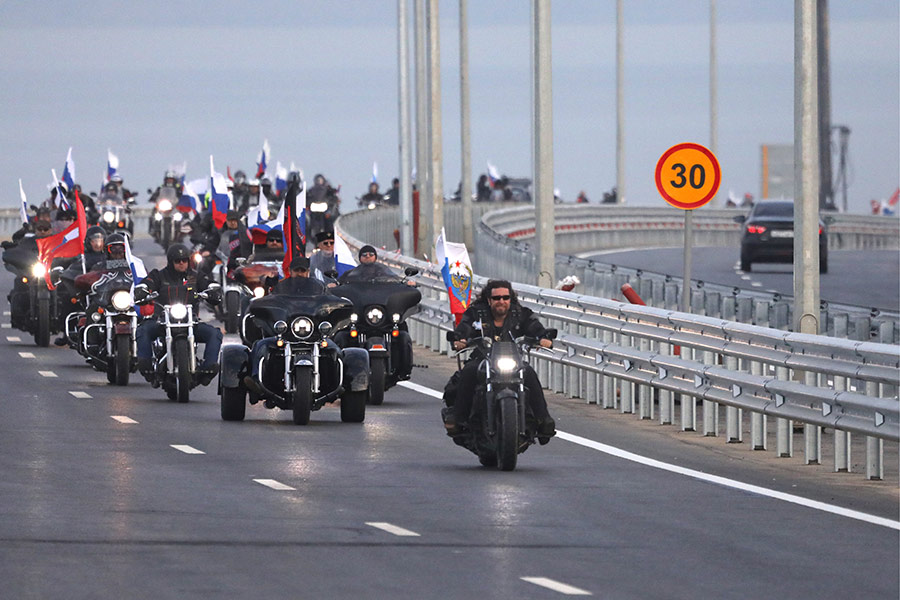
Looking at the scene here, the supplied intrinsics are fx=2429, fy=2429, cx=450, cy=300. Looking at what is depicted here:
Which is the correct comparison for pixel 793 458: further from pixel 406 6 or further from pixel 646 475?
pixel 406 6

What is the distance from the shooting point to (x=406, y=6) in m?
50.2

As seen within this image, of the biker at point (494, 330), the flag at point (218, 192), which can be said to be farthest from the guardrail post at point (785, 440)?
the flag at point (218, 192)

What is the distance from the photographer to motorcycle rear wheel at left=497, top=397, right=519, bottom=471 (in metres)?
16.3

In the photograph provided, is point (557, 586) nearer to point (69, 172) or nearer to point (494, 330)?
point (494, 330)

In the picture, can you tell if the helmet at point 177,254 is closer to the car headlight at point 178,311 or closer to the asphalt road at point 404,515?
the car headlight at point 178,311

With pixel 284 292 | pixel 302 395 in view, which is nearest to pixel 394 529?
pixel 302 395

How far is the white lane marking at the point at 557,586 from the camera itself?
1090 centimetres

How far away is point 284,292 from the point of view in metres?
20.8

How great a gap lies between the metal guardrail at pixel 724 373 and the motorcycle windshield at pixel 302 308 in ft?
8.53

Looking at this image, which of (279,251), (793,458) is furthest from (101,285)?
(793,458)

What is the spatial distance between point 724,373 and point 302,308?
12.3ft

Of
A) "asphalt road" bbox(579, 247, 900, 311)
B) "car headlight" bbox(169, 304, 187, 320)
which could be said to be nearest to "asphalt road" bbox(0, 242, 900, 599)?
"car headlight" bbox(169, 304, 187, 320)

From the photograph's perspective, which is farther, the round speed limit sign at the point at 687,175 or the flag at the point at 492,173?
the flag at the point at 492,173

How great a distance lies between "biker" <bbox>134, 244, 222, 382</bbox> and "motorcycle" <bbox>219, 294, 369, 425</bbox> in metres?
2.33
